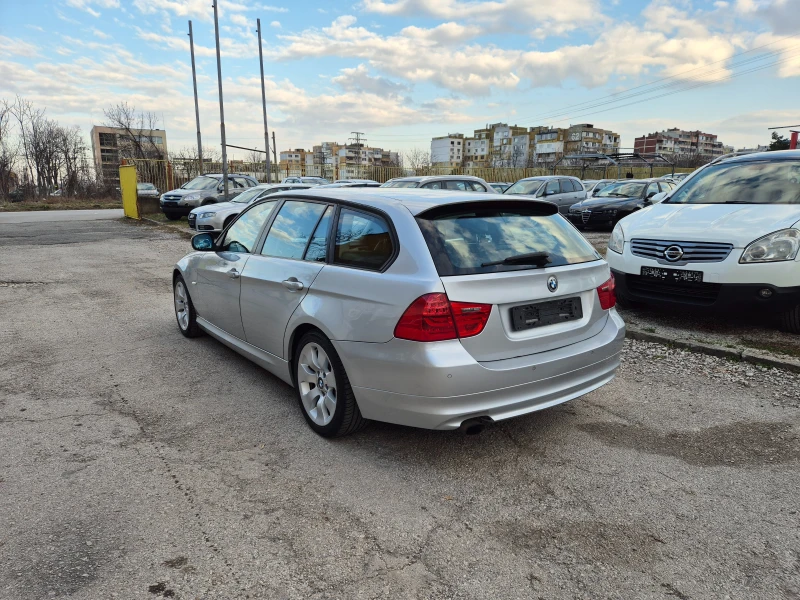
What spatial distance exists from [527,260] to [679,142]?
567 ft

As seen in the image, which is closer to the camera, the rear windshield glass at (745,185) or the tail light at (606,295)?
the tail light at (606,295)

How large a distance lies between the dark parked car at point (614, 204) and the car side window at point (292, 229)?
42.4 ft

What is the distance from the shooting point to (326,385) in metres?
3.55

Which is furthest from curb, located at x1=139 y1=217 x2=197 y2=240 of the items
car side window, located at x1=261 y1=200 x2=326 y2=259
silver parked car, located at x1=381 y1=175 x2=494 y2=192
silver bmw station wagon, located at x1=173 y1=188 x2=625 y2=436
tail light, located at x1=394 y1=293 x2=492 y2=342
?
tail light, located at x1=394 y1=293 x2=492 y2=342

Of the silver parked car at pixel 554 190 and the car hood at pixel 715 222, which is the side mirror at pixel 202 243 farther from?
the silver parked car at pixel 554 190

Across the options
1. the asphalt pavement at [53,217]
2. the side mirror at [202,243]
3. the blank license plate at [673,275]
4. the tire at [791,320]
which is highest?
the side mirror at [202,243]

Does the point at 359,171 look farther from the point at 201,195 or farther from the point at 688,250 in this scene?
the point at 688,250

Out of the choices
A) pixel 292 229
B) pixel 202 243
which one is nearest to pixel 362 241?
pixel 292 229

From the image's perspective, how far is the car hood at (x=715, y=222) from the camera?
5.25 m

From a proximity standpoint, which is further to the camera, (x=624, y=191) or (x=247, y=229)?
(x=624, y=191)

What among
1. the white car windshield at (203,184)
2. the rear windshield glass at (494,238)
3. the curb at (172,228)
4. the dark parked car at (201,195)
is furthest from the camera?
the white car windshield at (203,184)

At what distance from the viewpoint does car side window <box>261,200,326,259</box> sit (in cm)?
397

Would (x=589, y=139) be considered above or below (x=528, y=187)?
above

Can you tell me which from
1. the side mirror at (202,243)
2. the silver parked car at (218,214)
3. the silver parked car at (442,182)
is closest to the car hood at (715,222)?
the side mirror at (202,243)
